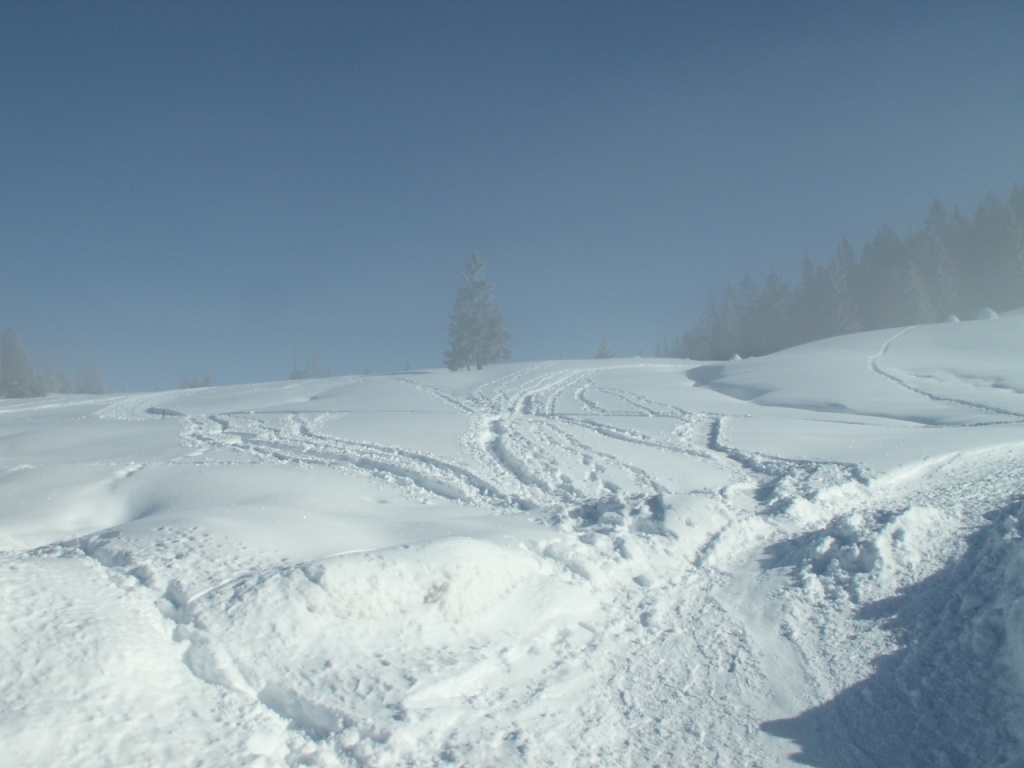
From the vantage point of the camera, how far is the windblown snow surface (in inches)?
154

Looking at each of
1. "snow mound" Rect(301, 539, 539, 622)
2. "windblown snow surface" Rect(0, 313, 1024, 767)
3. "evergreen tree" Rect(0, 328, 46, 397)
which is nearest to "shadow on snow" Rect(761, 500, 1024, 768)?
"windblown snow surface" Rect(0, 313, 1024, 767)

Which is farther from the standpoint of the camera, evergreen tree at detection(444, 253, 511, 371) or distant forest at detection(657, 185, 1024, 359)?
distant forest at detection(657, 185, 1024, 359)

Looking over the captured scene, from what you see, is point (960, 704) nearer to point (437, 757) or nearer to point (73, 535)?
point (437, 757)

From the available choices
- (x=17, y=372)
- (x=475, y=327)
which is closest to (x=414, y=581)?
(x=475, y=327)

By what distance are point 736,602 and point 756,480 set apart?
458cm

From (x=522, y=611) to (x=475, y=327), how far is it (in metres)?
37.4

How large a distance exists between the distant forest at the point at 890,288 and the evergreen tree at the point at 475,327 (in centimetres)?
2339

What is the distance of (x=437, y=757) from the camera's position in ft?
12.6

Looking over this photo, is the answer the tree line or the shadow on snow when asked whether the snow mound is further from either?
the tree line

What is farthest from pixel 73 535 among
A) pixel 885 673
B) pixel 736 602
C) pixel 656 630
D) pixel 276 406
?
pixel 276 406

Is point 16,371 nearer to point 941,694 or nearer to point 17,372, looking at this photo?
point 17,372

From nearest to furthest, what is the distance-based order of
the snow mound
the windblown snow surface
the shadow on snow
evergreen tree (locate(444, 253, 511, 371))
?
the shadow on snow, the windblown snow surface, the snow mound, evergreen tree (locate(444, 253, 511, 371))

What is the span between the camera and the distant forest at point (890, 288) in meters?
51.4

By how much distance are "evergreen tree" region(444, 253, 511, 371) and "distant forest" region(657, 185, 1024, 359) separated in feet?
76.7
